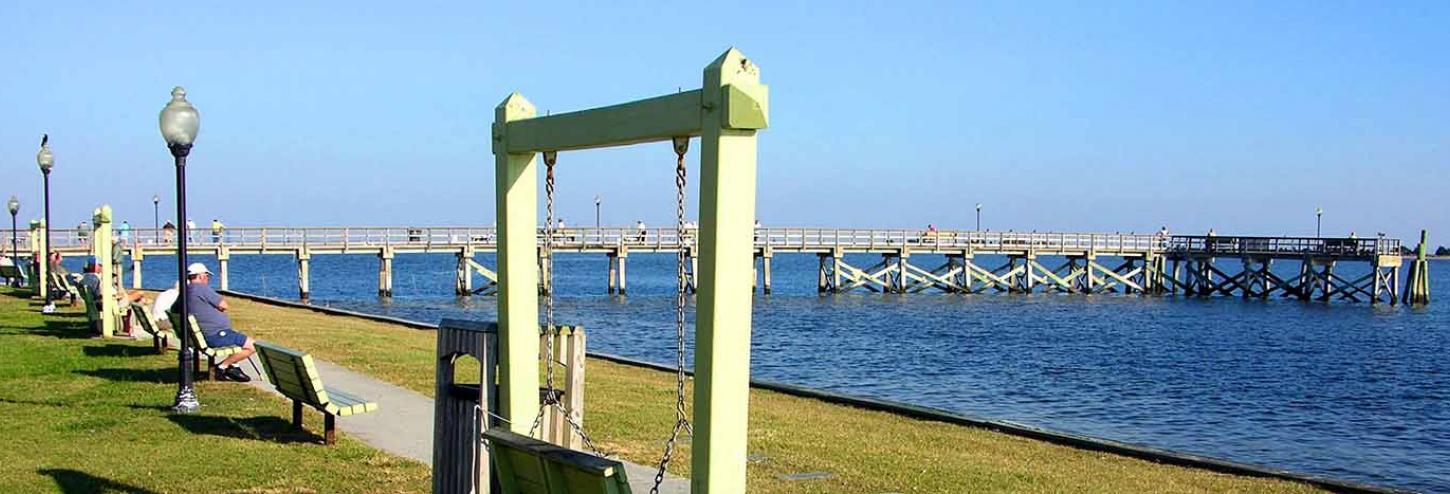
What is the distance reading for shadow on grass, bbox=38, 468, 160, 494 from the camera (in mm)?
7984

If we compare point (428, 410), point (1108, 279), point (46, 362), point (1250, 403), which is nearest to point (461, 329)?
point (428, 410)

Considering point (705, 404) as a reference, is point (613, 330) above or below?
below

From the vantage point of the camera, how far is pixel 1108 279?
2808 inches

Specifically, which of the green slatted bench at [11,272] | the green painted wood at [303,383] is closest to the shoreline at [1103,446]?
the green painted wood at [303,383]

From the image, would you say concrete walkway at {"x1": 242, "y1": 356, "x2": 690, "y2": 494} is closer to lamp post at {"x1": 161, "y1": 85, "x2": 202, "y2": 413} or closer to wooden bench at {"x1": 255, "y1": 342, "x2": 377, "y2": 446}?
wooden bench at {"x1": 255, "y1": 342, "x2": 377, "y2": 446}

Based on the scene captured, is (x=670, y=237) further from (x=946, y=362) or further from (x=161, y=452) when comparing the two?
(x=161, y=452)

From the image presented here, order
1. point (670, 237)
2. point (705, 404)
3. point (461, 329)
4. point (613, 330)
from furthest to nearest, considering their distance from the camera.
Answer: point (670, 237)
point (613, 330)
point (461, 329)
point (705, 404)

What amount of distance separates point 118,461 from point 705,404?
566cm

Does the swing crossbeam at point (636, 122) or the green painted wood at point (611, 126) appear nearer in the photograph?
the swing crossbeam at point (636, 122)

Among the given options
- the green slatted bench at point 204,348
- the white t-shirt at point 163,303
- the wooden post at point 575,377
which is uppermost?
the wooden post at point 575,377

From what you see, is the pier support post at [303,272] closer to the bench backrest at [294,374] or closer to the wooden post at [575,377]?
the bench backrest at [294,374]

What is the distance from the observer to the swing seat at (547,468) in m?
5.30

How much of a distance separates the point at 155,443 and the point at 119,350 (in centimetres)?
695

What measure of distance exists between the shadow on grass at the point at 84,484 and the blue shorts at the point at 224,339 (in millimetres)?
4635
